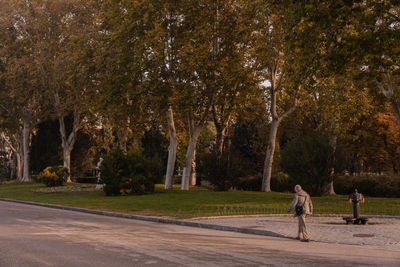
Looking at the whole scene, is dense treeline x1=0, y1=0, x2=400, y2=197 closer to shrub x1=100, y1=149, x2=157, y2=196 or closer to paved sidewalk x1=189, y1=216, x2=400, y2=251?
shrub x1=100, y1=149, x2=157, y2=196

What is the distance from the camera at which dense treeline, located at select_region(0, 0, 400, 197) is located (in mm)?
16609

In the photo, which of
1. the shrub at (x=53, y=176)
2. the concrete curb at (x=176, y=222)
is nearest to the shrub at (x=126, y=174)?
the concrete curb at (x=176, y=222)

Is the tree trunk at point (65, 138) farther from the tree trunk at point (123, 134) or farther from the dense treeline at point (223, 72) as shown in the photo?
the tree trunk at point (123, 134)

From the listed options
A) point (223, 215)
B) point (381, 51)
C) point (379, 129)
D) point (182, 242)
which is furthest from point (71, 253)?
point (379, 129)

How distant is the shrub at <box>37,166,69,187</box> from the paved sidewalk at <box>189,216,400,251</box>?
2812cm

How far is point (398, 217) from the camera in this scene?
1803cm

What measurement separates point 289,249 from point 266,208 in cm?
1096

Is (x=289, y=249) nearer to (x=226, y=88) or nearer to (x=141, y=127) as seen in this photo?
(x=226, y=88)

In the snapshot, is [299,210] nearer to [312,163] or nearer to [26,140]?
[312,163]

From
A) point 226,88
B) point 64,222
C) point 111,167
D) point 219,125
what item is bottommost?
point 64,222

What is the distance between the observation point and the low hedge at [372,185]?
32.3 m

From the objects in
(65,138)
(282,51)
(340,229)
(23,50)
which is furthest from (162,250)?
(23,50)

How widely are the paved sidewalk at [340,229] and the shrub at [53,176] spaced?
2812 cm

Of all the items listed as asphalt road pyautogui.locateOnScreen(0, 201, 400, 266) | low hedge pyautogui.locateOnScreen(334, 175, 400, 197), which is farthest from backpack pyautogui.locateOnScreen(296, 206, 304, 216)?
low hedge pyautogui.locateOnScreen(334, 175, 400, 197)
